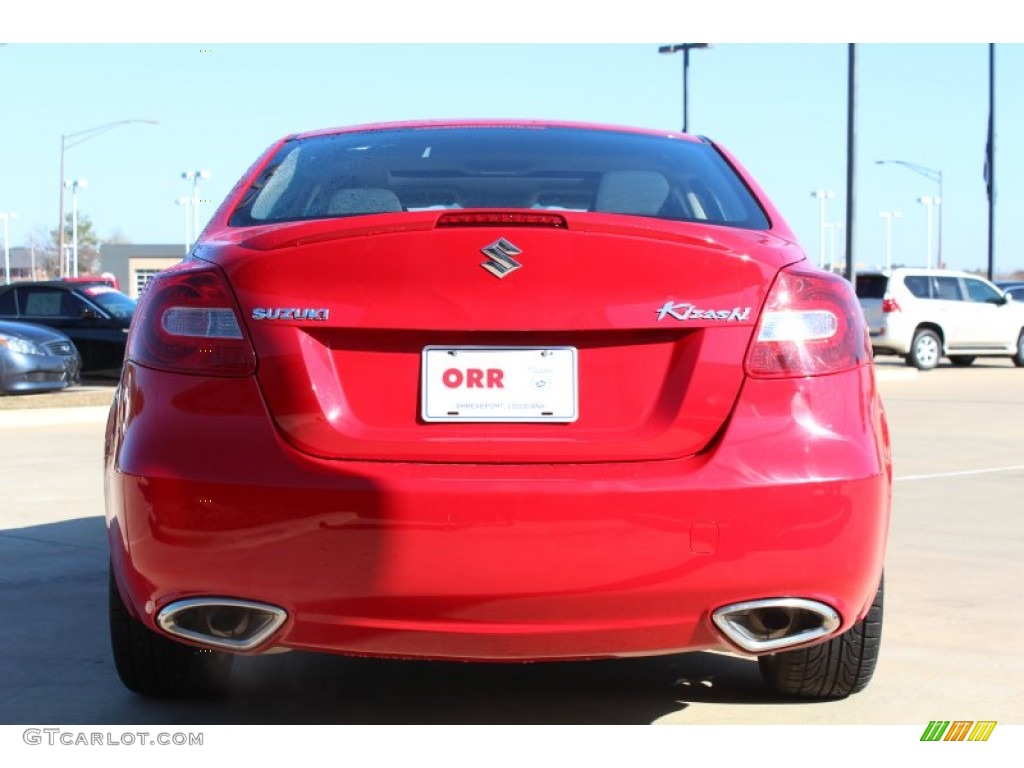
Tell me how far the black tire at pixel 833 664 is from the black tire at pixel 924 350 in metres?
23.4

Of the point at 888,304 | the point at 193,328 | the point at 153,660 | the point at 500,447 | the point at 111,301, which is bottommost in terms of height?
the point at 153,660

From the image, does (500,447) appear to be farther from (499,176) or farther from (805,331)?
(499,176)

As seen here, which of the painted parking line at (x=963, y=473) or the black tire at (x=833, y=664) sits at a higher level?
the painted parking line at (x=963, y=473)

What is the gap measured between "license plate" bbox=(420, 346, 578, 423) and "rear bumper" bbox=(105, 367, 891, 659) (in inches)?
4.9

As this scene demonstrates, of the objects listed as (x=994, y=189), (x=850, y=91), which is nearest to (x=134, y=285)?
(x=994, y=189)

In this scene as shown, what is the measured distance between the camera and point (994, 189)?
40031 millimetres

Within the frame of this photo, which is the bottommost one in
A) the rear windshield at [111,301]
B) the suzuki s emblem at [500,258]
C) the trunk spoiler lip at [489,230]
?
the suzuki s emblem at [500,258]

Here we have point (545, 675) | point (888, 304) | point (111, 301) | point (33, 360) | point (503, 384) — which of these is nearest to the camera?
point (503, 384)

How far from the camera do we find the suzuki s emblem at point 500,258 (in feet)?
11.3

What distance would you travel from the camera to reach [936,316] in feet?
88.8

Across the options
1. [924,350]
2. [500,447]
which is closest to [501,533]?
[500,447]

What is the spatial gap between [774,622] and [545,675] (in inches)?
46.6

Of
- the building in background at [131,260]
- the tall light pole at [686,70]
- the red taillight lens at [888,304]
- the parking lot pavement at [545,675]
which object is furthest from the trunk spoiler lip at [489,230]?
the building in background at [131,260]

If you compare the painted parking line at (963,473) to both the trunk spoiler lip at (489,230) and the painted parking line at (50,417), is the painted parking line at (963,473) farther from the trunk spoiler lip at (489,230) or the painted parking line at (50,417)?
the painted parking line at (50,417)
